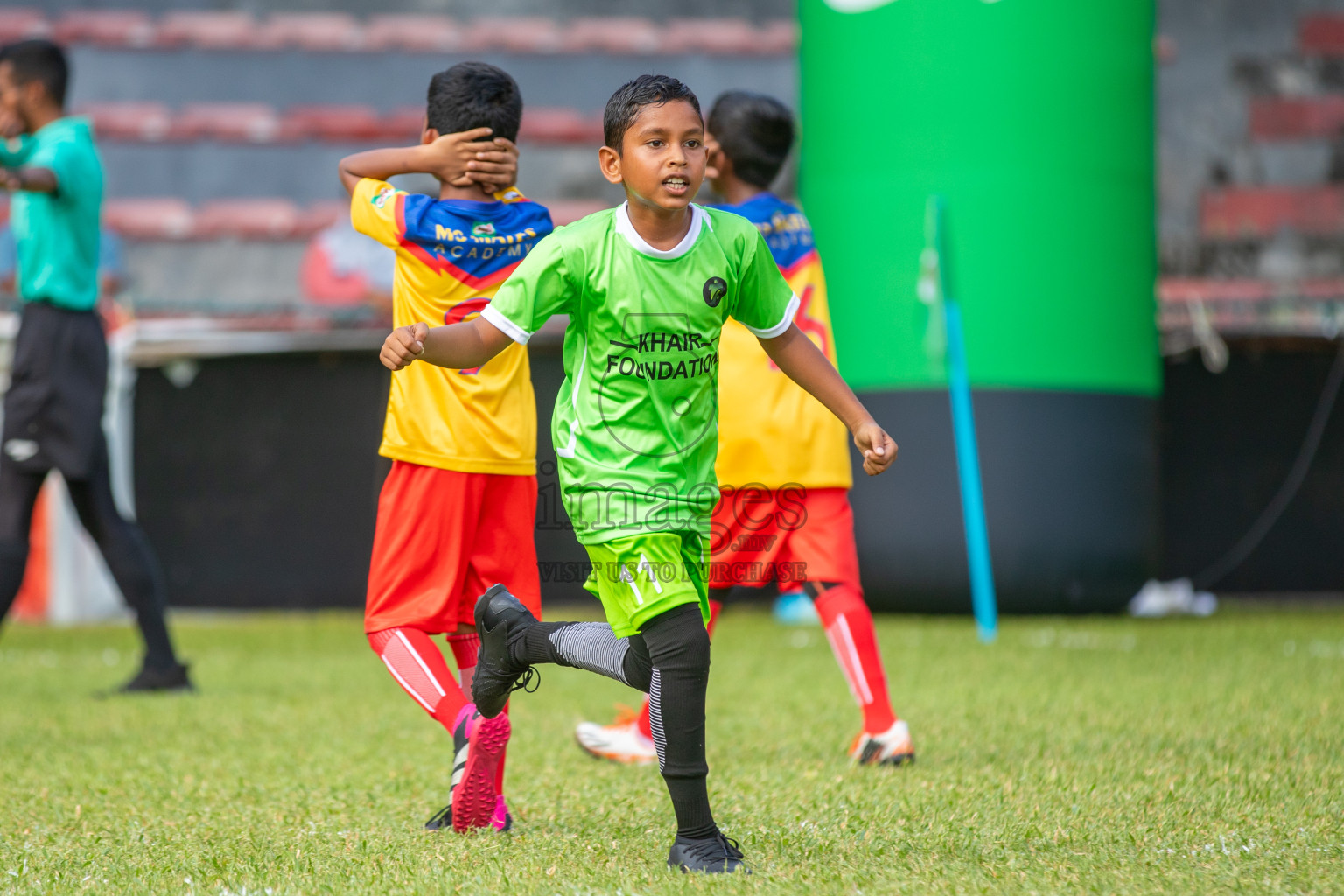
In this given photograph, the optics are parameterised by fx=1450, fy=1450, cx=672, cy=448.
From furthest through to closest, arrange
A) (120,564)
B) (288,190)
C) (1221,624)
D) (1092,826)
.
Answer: (288,190)
(1221,624)
(120,564)
(1092,826)

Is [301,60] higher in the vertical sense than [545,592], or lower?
higher

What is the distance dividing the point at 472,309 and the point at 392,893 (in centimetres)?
110

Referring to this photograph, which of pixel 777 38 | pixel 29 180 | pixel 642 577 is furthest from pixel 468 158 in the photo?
pixel 777 38

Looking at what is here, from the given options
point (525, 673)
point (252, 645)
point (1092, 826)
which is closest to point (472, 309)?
point (525, 673)

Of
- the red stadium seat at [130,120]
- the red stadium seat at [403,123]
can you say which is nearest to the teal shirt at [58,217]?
the red stadium seat at [403,123]

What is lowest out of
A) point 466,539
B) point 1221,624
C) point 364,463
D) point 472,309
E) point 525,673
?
point 1221,624

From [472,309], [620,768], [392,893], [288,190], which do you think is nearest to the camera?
[392,893]

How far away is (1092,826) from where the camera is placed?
2.57 metres

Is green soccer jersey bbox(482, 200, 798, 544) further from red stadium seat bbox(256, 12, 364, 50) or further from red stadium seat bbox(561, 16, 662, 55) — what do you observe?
red stadium seat bbox(256, 12, 364, 50)

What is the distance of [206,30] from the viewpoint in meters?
12.3

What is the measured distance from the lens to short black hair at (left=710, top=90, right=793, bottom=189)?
12.0ft

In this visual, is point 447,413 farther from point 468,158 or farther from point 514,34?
point 514,34

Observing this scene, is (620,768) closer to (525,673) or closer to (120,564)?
(525,673)

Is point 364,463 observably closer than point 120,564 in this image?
No
